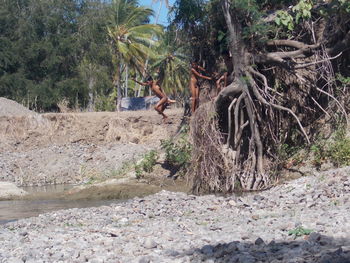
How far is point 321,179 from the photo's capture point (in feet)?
47.1

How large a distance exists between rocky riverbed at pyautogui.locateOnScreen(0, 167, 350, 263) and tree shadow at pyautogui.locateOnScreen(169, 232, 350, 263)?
11mm

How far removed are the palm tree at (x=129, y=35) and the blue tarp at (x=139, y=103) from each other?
4.32 m

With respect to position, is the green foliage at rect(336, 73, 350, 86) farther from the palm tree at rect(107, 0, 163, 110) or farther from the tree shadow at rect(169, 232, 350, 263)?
the palm tree at rect(107, 0, 163, 110)

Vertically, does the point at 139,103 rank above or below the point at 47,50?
below

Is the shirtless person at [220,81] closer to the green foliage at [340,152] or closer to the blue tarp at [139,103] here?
the green foliage at [340,152]

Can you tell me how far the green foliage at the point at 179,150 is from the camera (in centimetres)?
2100

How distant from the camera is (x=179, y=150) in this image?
842 inches

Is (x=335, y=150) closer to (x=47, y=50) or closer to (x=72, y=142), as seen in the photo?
(x=72, y=142)

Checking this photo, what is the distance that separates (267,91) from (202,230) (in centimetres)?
859

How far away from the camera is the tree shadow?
7279 millimetres

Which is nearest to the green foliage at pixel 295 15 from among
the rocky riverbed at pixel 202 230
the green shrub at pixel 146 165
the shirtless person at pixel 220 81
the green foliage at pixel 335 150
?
the shirtless person at pixel 220 81

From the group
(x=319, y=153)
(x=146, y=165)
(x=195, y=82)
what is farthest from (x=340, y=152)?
(x=146, y=165)

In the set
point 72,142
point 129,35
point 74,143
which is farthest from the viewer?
point 129,35

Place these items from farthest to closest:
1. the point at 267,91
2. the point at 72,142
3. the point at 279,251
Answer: the point at 72,142 → the point at 267,91 → the point at 279,251
